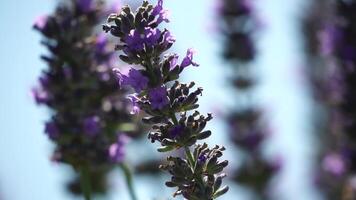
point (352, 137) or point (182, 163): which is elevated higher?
point (352, 137)

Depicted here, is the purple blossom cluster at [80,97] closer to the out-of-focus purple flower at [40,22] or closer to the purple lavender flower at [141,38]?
the out-of-focus purple flower at [40,22]

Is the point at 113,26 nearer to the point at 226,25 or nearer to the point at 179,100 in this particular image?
the point at 179,100

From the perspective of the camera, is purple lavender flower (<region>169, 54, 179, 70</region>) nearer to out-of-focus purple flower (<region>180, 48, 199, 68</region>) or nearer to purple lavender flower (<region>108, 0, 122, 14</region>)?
out-of-focus purple flower (<region>180, 48, 199, 68</region>)

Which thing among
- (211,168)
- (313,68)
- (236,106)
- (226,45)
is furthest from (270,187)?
(313,68)

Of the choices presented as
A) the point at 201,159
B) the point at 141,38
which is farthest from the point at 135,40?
the point at 201,159

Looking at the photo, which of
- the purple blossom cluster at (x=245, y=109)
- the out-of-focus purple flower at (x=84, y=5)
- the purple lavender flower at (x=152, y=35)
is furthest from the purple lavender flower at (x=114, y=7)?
the purple blossom cluster at (x=245, y=109)

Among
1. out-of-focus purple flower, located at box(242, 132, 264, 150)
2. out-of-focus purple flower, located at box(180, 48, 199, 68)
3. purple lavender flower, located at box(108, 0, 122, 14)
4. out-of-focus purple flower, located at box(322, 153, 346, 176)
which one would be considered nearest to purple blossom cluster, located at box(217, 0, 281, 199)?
out-of-focus purple flower, located at box(242, 132, 264, 150)
